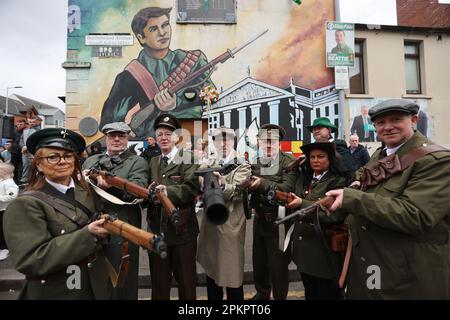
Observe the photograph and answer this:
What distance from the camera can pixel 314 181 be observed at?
10.7 ft

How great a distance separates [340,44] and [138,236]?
11.6 m

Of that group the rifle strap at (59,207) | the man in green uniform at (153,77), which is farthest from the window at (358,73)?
the rifle strap at (59,207)

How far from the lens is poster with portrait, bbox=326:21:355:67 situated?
11.3m

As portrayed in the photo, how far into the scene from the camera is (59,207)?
221cm

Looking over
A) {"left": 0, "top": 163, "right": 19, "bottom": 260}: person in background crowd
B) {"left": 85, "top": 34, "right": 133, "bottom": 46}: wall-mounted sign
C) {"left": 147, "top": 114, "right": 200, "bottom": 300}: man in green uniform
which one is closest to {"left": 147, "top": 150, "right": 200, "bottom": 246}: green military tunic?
{"left": 147, "top": 114, "right": 200, "bottom": 300}: man in green uniform

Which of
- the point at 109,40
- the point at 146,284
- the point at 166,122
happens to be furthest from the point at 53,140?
the point at 109,40

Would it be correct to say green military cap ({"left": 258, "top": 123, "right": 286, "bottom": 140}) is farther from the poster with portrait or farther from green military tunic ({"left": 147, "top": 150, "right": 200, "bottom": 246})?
the poster with portrait

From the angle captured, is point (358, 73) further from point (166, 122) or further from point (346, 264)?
point (346, 264)

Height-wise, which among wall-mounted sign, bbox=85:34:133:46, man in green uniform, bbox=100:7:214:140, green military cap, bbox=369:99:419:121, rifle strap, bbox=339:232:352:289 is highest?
wall-mounted sign, bbox=85:34:133:46

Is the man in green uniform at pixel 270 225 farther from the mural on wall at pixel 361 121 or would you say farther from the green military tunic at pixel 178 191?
the mural on wall at pixel 361 121

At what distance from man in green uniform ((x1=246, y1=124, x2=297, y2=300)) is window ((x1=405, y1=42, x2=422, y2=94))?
35.5ft

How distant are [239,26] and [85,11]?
18.2 feet

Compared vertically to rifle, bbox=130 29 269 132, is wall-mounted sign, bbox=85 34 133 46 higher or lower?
higher
